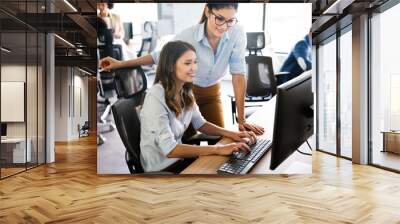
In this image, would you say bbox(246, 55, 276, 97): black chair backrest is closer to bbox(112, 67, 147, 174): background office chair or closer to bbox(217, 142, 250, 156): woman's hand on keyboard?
bbox(217, 142, 250, 156): woman's hand on keyboard

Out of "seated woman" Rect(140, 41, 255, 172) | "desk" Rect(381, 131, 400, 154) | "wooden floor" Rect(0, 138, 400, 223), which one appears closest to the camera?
"wooden floor" Rect(0, 138, 400, 223)

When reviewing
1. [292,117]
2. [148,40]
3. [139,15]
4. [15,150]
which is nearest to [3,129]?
[15,150]

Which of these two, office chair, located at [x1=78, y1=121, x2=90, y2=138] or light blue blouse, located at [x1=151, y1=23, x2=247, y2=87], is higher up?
light blue blouse, located at [x1=151, y1=23, x2=247, y2=87]

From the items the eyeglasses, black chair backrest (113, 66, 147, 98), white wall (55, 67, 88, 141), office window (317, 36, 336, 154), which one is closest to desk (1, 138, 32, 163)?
black chair backrest (113, 66, 147, 98)

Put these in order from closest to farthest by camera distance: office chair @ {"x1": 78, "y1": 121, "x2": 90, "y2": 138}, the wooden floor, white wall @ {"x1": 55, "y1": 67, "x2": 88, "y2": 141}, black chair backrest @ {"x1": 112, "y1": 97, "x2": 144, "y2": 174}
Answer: the wooden floor
black chair backrest @ {"x1": 112, "y1": 97, "x2": 144, "y2": 174}
white wall @ {"x1": 55, "y1": 67, "x2": 88, "y2": 141}
office chair @ {"x1": 78, "y1": 121, "x2": 90, "y2": 138}

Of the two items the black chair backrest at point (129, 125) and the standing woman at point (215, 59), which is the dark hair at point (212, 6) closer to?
the standing woman at point (215, 59)

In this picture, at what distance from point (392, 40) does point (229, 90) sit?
9.95 ft

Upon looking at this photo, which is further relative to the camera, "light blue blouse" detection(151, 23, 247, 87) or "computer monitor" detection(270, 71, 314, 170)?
"light blue blouse" detection(151, 23, 247, 87)

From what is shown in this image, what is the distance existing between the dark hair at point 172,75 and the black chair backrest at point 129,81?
0.23 metres

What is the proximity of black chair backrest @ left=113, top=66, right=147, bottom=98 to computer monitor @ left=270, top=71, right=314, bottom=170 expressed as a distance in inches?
81.0

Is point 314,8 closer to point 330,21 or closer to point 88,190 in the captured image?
point 330,21

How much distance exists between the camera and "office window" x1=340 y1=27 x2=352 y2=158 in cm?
869

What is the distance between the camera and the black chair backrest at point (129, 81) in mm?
6102

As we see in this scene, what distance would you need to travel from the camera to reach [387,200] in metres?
4.70
